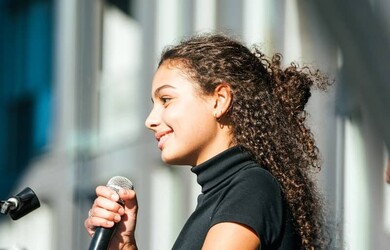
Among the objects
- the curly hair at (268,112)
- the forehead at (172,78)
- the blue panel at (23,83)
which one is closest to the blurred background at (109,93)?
the blue panel at (23,83)

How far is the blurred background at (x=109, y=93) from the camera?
14.1 ft

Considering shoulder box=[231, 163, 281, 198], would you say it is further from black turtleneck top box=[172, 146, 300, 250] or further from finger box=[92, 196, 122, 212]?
finger box=[92, 196, 122, 212]

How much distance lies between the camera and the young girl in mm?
2404

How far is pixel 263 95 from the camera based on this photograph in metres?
2.63

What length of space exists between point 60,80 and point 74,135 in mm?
248

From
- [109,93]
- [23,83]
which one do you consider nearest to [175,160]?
[109,93]

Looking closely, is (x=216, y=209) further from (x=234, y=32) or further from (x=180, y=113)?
(x=234, y=32)

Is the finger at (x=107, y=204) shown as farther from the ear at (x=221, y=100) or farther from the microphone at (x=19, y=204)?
the ear at (x=221, y=100)

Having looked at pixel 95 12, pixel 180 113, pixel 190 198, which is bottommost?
pixel 190 198

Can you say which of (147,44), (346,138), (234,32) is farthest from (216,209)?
(147,44)

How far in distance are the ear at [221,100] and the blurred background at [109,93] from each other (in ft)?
5.57

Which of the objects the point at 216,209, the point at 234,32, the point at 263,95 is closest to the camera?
the point at 216,209

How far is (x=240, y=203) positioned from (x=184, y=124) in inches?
10.9

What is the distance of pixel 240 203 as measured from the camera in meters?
2.32
